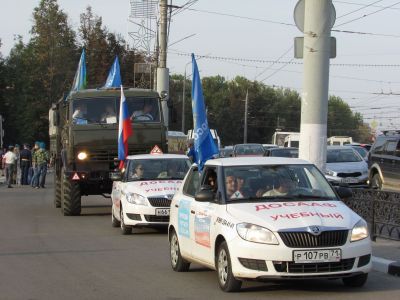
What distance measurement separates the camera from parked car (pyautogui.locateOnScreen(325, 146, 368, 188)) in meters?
26.1

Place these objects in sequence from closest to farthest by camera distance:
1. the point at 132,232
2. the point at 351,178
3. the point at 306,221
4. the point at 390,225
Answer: the point at 306,221
the point at 390,225
the point at 132,232
the point at 351,178

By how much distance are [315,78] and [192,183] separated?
341 cm

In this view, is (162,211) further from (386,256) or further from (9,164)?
(9,164)

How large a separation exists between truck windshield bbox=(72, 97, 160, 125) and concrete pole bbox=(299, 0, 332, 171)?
7.66 meters

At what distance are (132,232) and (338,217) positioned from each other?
28.3 feet

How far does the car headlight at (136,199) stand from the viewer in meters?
16.0

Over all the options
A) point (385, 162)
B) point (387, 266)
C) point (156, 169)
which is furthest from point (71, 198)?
point (387, 266)

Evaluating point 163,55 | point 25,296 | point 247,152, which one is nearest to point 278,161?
point 25,296

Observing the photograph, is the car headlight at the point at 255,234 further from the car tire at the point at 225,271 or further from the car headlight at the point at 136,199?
the car headlight at the point at 136,199

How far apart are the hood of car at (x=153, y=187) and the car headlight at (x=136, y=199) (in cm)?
7

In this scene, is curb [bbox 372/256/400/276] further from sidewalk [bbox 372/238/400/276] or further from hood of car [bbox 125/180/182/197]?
hood of car [bbox 125/180/182/197]

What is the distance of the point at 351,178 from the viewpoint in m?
26.3

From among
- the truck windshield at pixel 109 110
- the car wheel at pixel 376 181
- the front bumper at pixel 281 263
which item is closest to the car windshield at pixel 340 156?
the car wheel at pixel 376 181

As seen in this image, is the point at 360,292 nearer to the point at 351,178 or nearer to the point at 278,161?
the point at 278,161
